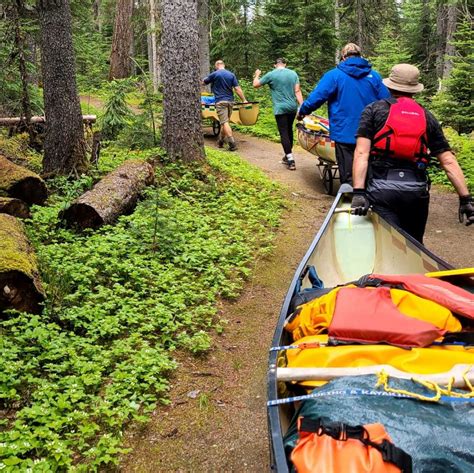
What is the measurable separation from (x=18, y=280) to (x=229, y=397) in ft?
6.91

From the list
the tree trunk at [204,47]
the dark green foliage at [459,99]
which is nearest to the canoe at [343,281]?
the dark green foliage at [459,99]

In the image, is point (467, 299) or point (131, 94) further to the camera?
point (131, 94)

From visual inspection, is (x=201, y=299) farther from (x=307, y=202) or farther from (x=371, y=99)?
(x=307, y=202)

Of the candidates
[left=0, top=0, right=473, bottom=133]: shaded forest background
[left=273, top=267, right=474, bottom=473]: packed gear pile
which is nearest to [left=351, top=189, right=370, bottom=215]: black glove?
Answer: [left=273, top=267, right=474, bottom=473]: packed gear pile

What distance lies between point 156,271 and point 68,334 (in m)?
1.52


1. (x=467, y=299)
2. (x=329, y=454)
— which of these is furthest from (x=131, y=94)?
(x=329, y=454)

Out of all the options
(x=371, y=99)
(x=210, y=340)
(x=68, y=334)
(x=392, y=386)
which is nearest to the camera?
(x=392, y=386)

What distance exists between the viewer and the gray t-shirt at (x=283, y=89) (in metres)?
11.3

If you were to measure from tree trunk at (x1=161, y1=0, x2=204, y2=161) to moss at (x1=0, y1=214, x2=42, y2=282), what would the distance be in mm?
4034

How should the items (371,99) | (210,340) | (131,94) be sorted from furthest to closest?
(131,94)
(371,99)
(210,340)

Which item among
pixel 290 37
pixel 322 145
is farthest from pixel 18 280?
pixel 290 37

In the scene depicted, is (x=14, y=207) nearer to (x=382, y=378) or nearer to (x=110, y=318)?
(x=110, y=318)

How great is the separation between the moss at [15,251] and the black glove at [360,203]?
118 inches

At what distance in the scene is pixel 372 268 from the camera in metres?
5.33
